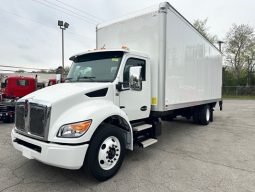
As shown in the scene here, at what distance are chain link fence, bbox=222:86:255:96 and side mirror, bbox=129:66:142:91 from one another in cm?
3419

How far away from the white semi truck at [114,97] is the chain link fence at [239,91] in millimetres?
30917

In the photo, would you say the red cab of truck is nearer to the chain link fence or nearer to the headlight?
the headlight

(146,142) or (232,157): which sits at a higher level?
(146,142)

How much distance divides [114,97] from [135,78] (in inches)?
24.2

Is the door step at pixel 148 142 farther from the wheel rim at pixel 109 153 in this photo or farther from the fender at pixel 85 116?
the fender at pixel 85 116

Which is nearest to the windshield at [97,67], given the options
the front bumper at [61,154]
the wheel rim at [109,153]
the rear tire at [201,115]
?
the wheel rim at [109,153]

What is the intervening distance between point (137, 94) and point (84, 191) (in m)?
2.29

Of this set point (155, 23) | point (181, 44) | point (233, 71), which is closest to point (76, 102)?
point (155, 23)

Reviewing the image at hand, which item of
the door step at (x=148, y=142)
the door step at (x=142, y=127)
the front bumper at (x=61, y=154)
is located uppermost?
the door step at (x=142, y=127)

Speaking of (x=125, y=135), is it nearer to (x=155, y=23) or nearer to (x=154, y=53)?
(x=154, y=53)

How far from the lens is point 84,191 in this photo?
10.7 ft

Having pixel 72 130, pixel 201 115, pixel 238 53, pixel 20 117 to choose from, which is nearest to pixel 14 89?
pixel 20 117

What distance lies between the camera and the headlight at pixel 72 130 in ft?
10.3

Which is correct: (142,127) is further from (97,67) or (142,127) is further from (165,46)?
(165,46)
